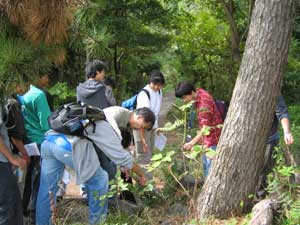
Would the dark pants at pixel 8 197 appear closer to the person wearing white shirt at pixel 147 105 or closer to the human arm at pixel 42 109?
the human arm at pixel 42 109

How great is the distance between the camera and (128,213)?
4.61 m

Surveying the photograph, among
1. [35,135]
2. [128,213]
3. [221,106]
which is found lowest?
[128,213]

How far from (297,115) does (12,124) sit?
946cm

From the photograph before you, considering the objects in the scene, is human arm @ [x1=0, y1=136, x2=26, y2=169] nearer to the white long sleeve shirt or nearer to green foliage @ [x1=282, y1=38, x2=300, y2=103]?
the white long sleeve shirt

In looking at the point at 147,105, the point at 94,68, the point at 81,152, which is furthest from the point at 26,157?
the point at 147,105

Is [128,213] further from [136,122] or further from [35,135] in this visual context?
[35,135]

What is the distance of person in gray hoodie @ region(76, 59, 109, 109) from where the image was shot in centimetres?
555

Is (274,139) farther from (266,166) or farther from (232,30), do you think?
(232,30)

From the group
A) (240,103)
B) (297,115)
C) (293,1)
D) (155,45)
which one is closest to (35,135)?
(240,103)

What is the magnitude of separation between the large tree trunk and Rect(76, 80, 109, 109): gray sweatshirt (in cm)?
207

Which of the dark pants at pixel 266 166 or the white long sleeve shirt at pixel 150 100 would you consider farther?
the white long sleeve shirt at pixel 150 100

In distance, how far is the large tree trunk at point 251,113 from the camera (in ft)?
12.6

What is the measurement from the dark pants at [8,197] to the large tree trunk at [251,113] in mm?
1681

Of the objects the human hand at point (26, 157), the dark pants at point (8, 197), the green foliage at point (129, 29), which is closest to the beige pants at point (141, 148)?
the green foliage at point (129, 29)
